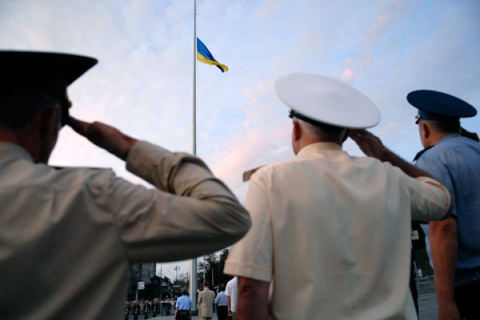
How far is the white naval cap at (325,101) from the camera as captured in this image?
1.67 meters

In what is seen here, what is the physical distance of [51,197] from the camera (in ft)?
3.12

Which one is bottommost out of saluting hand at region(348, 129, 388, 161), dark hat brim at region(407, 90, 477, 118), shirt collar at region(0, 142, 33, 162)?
shirt collar at region(0, 142, 33, 162)

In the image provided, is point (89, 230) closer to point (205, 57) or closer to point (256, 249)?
point (256, 249)

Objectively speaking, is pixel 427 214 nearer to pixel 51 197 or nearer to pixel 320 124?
pixel 320 124

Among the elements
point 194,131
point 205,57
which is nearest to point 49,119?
point 194,131

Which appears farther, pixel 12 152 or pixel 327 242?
pixel 327 242

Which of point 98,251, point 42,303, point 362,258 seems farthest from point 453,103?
point 42,303

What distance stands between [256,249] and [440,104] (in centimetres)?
187

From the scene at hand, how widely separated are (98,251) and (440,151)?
2.22 meters

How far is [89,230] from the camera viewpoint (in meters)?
0.97

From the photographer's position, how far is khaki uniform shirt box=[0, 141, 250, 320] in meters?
0.91

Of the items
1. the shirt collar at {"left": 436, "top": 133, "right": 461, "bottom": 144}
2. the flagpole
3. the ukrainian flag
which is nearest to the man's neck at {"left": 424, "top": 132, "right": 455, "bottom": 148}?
the shirt collar at {"left": 436, "top": 133, "right": 461, "bottom": 144}

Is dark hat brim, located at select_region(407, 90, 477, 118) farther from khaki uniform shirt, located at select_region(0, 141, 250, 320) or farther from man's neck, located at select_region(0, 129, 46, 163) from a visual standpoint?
man's neck, located at select_region(0, 129, 46, 163)

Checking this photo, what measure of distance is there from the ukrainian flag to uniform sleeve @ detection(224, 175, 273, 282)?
16.2 metres
